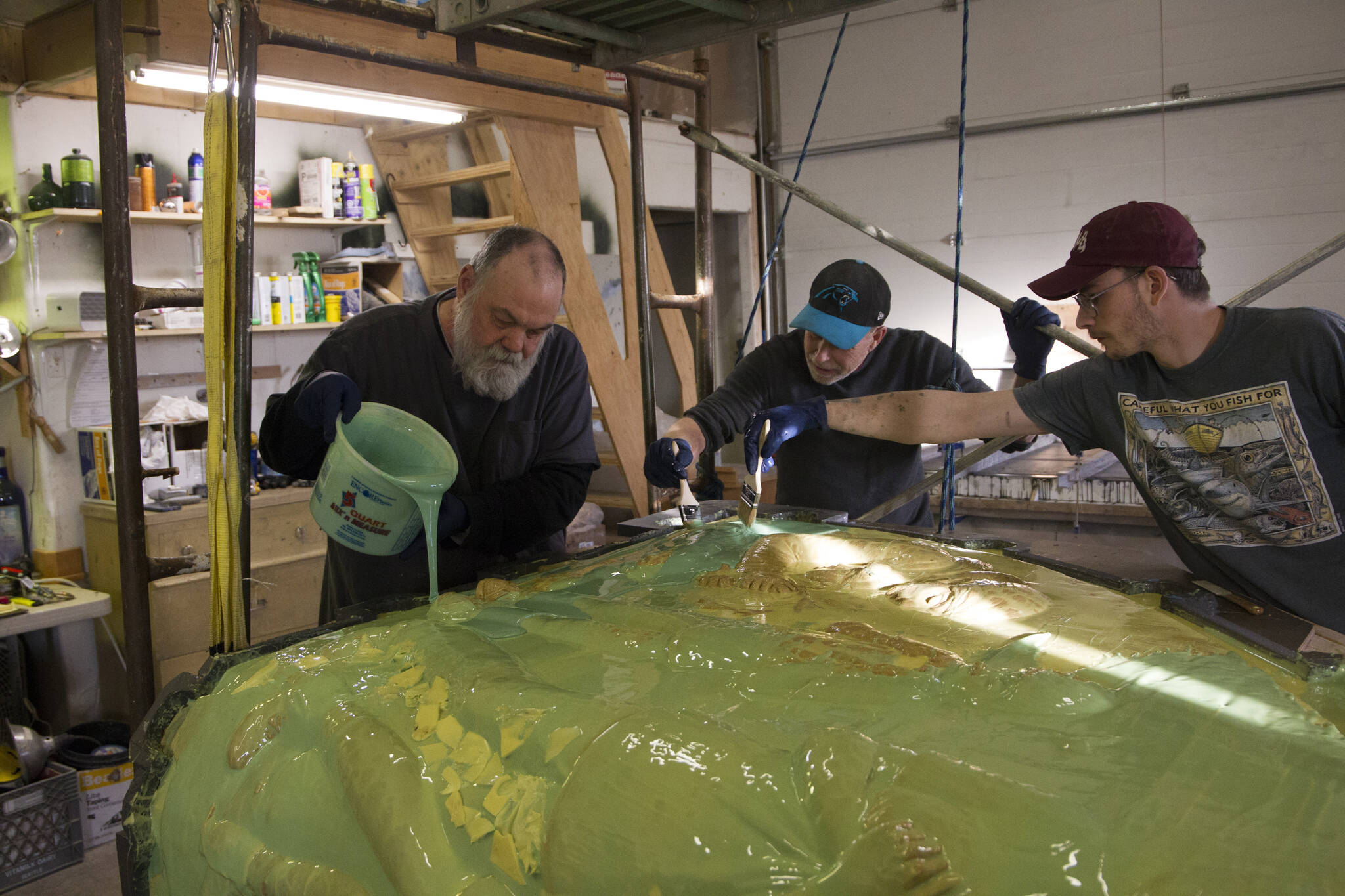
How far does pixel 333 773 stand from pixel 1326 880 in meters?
1.03

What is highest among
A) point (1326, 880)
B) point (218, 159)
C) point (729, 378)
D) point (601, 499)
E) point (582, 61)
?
point (582, 61)

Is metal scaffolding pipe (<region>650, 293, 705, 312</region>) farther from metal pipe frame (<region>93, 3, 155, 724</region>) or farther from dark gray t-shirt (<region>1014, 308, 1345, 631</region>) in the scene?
metal pipe frame (<region>93, 3, 155, 724</region>)

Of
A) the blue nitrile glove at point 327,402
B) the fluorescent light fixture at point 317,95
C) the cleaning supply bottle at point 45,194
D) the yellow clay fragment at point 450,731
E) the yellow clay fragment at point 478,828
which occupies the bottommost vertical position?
the yellow clay fragment at point 478,828

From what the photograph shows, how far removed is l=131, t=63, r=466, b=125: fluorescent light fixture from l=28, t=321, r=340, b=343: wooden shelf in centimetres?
92

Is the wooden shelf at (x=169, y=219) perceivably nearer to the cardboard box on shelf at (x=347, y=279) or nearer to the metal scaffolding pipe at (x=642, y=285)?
the cardboard box on shelf at (x=347, y=279)

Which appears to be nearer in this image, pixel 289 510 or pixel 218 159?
pixel 218 159

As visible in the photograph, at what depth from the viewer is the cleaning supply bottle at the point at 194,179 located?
4320 millimetres

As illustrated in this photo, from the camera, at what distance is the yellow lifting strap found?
60.4 inches

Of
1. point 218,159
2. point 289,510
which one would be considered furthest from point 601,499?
point 218,159

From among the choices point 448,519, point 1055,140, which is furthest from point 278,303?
point 1055,140

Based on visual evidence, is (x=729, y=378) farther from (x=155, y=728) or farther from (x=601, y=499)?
(x=601, y=499)

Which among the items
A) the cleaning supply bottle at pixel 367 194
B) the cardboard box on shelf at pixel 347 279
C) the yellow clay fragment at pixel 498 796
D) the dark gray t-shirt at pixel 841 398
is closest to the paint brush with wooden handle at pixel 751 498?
the dark gray t-shirt at pixel 841 398

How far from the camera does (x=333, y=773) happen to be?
117 cm

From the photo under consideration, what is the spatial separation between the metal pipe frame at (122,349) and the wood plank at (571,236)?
7.83 feet
